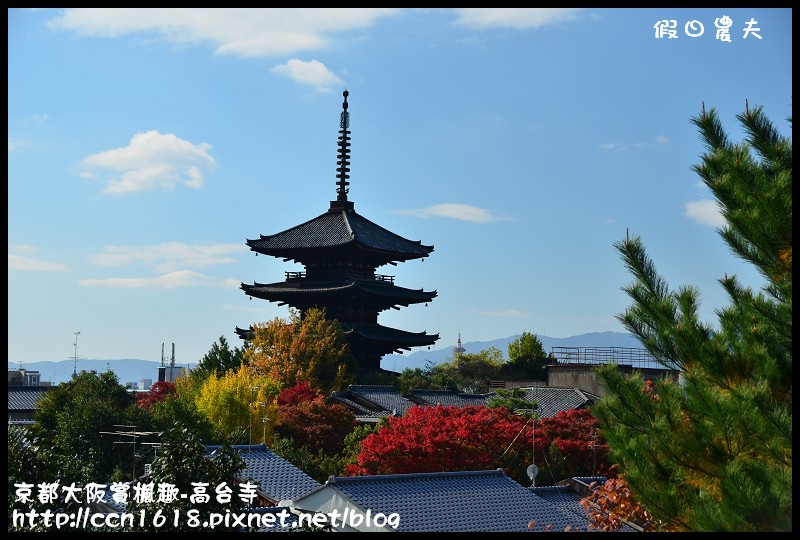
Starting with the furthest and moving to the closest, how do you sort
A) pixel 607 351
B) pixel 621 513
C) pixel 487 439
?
pixel 607 351
pixel 487 439
pixel 621 513

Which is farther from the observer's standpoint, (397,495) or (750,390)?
(397,495)

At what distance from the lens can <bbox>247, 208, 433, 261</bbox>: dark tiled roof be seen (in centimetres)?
5059

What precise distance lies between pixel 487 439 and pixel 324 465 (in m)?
4.61

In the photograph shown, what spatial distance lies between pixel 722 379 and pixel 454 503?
8903 millimetres

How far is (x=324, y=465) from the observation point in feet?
Result: 89.2

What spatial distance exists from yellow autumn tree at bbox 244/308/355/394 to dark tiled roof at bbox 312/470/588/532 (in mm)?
22892

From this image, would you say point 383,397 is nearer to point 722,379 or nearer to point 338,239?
point 338,239

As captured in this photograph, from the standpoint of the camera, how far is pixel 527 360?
58.2 metres

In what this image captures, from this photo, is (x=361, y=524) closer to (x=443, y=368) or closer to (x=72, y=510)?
(x=72, y=510)

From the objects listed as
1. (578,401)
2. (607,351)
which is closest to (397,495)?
(578,401)

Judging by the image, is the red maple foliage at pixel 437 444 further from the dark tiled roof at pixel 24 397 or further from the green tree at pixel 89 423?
the dark tiled roof at pixel 24 397

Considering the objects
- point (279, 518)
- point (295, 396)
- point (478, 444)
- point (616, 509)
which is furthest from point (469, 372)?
point (616, 509)

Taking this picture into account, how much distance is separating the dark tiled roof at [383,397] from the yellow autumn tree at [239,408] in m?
5.33
